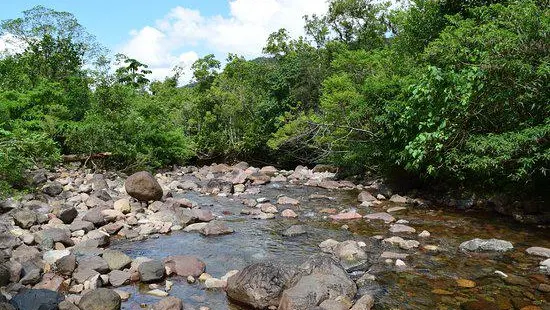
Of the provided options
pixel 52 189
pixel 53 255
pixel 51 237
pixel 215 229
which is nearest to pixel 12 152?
pixel 51 237

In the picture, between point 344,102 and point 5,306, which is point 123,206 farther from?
point 344,102

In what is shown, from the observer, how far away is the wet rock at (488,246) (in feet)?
29.0

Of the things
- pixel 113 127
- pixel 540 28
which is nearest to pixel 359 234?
pixel 540 28

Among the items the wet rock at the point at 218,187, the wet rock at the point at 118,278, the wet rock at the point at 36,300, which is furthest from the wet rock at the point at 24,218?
the wet rock at the point at 218,187

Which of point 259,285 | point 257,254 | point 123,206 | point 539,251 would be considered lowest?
point 257,254

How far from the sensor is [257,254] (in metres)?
9.12

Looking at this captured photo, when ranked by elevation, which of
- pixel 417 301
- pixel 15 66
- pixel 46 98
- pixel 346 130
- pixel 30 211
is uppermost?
pixel 15 66

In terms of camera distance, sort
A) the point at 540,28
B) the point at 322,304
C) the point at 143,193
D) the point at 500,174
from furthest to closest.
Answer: the point at 143,193, the point at 500,174, the point at 540,28, the point at 322,304

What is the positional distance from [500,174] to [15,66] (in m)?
20.8

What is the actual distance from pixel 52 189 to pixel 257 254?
785 centimetres

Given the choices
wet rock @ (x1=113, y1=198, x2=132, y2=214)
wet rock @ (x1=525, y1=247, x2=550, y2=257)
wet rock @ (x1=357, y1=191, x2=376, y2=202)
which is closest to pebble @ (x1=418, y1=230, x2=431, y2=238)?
wet rock @ (x1=525, y1=247, x2=550, y2=257)

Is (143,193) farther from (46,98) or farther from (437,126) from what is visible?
(46,98)

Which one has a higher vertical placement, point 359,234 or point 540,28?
point 540,28

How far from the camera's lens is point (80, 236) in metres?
9.79
